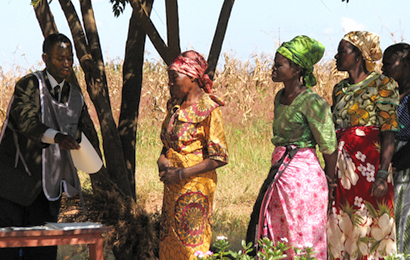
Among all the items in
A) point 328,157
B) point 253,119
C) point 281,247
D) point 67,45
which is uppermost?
point 253,119

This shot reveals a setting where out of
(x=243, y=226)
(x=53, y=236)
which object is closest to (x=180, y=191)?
(x=53, y=236)

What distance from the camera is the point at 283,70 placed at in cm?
338

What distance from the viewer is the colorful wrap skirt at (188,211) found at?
3387 mm

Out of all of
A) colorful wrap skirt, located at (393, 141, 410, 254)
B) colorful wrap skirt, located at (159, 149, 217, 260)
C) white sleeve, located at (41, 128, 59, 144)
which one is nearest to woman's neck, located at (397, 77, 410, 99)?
colorful wrap skirt, located at (393, 141, 410, 254)

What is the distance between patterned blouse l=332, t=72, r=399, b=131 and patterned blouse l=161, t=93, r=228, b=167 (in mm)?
889

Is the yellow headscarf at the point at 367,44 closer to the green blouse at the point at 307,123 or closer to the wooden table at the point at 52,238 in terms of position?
the green blouse at the point at 307,123

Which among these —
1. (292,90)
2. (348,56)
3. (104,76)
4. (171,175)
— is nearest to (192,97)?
(171,175)

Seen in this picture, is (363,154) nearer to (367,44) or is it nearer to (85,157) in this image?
(367,44)

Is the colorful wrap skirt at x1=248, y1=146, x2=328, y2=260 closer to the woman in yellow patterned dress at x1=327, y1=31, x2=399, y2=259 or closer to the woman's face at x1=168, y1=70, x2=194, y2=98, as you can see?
the woman in yellow patterned dress at x1=327, y1=31, x2=399, y2=259

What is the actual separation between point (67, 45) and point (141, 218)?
1795mm

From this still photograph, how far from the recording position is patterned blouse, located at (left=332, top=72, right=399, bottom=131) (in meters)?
3.58

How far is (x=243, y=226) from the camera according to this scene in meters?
6.43

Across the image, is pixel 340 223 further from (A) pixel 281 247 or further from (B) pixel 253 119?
(B) pixel 253 119

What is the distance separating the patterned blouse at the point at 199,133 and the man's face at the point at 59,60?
0.72 metres
